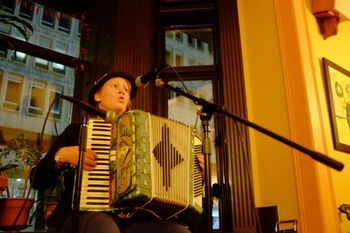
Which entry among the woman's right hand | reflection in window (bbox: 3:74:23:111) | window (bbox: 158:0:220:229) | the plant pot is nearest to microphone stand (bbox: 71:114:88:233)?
the woman's right hand

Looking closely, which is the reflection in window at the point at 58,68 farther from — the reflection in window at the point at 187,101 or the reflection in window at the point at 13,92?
the reflection in window at the point at 187,101

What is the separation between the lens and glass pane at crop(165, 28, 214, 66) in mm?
2738

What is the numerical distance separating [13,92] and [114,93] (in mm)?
1133

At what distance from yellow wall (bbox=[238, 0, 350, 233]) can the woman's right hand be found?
1301 millimetres

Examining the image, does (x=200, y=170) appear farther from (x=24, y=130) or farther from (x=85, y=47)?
(x=85, y=47)

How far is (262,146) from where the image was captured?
2381 mm

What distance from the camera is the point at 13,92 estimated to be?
2500mm

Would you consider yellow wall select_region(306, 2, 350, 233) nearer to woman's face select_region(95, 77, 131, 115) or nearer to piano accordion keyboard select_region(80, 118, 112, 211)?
woman's face select_region(95, 77, 131, 115)

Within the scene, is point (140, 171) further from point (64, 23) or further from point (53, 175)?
point (64, 23)

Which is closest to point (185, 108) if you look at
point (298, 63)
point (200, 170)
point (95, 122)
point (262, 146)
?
point (262, 146)

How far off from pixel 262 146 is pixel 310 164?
340 millimetres

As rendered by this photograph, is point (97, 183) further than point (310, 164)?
No

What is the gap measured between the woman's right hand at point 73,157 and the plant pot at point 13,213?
0.52 metres

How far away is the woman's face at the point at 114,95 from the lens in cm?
170
